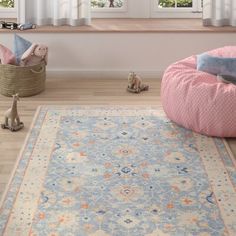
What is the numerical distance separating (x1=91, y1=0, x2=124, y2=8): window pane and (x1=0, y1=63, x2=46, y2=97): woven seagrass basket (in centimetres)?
117

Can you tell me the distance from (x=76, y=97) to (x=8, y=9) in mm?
1404

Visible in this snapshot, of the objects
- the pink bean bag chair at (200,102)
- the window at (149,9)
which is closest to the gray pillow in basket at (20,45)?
the window at (149,9)

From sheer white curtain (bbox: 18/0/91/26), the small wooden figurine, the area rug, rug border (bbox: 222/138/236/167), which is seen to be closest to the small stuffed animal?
sheer white curtain (bbox: 18/0/91/26)

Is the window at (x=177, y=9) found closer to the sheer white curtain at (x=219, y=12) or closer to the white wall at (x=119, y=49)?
the sheer white curtain at (x=219, y=12)

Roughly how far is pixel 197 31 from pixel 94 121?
56.0 inches

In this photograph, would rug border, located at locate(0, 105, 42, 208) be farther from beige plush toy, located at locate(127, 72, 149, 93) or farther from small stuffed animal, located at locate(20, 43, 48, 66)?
beige plush toy, located at locate(127, 72, 149, 93)

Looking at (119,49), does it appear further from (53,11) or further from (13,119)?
(13,119)

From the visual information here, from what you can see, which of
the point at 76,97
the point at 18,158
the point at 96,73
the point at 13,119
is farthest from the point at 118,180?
the point at 96,73

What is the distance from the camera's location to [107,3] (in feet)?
16.9

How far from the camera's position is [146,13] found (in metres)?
5.16

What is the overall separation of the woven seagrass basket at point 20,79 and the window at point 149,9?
1.19 metres

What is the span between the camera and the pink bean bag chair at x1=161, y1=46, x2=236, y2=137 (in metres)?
3.30

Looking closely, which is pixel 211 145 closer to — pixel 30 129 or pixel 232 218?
pixel 232 218

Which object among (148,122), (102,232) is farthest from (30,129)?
(102,232)
